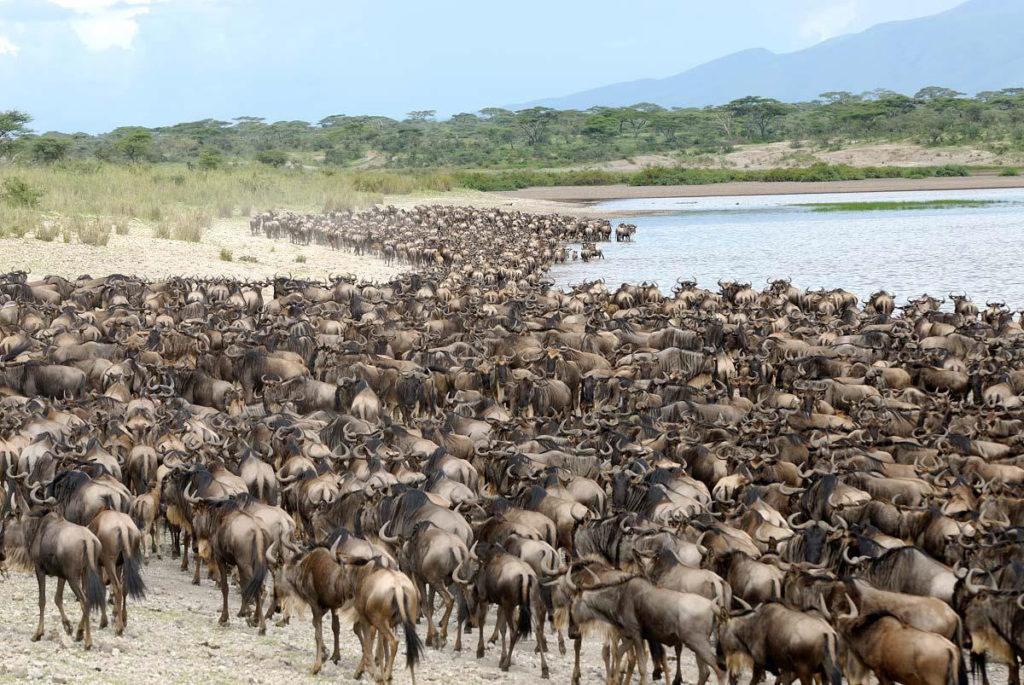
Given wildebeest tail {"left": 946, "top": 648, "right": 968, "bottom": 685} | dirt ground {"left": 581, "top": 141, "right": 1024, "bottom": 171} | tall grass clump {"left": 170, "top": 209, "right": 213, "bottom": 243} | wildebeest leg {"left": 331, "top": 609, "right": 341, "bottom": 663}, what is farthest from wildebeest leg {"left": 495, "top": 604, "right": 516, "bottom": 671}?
dirt ground {"left": 581, "top": 141, "right": 1024, "bottom": 171}

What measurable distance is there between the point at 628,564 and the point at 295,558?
2129mm

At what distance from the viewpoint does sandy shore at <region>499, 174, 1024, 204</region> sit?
2499 inches

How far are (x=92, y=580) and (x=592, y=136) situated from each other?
93663mm

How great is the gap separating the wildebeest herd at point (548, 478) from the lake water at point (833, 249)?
1233 cm

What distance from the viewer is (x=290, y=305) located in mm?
18922

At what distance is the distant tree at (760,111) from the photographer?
9731cm

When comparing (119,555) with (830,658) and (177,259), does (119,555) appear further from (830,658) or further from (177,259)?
(177,259)

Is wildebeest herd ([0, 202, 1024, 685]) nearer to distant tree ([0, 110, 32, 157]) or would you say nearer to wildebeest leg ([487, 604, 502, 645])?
wildebeest leg ([487, 604, 502, 645])

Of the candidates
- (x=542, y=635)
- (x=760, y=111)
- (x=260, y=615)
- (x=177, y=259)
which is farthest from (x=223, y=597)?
(x=760, y=111)

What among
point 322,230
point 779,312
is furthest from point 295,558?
point 322,230

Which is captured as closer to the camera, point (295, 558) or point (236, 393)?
point (295, 558)

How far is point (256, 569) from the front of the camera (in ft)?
25.3

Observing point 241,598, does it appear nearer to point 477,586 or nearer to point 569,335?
point 477,586

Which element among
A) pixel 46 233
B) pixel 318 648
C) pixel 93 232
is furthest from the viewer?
pixel 93 232
